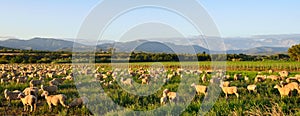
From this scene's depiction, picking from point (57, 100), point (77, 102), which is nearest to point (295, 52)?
point (77, 102)

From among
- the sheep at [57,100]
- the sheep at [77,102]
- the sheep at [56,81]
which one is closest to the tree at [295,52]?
the sheep at [56,81]

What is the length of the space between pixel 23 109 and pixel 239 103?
24.1 ft

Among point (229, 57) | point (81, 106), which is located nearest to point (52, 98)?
point (81, 106)

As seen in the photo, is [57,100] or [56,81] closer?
[57,100]

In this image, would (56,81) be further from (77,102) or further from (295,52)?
(295,52)

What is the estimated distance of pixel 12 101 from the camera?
43.7 ft

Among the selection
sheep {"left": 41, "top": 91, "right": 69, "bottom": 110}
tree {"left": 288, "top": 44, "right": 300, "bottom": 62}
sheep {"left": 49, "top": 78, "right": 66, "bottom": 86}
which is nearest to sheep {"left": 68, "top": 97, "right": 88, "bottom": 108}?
sheep {"left": 41, "top": 91, "right": 69, "bottom": 110}

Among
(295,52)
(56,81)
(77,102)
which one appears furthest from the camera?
(295,52)

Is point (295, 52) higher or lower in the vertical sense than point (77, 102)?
higher

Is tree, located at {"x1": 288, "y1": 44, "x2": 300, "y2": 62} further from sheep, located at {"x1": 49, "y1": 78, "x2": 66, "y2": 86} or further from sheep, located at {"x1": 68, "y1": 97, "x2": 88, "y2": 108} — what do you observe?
sheep, located at {"x1": 68, "y1": 97, "x2": 88, "y2": 108}

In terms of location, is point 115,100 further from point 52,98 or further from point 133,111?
point 133,111

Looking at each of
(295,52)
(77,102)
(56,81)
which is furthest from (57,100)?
(295,52)

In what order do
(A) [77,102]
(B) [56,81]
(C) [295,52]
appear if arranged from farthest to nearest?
(C) [295,52] → (B) [56,81] → (A) [77,102]

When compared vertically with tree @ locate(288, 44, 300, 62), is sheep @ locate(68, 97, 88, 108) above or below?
below
